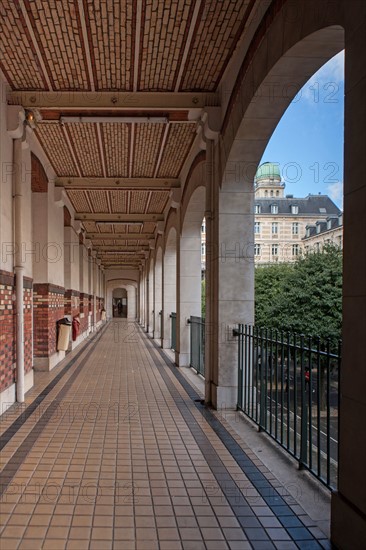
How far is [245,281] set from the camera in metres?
6.36

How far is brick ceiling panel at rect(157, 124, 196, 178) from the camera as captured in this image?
Answer: 782cm

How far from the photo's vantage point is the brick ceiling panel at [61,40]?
454cm

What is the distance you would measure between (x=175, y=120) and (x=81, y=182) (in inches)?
171

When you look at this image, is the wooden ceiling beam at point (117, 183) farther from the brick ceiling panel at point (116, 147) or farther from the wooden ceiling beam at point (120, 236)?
the wooden ceiling beam at point (120, 236)

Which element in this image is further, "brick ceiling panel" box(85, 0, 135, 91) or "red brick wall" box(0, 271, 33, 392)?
"red brick wall" box(0, 271, 33, 392)

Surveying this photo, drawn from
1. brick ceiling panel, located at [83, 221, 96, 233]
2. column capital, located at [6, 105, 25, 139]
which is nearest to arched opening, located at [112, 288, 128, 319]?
brick ceiling panel, located at [83, 221, 96, 233]

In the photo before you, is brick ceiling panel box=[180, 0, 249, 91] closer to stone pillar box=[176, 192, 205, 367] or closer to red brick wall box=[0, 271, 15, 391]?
red brick wall box=[0, 271, 15, 391]

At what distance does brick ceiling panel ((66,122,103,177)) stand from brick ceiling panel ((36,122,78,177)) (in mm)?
171

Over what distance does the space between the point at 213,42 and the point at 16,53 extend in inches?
87.0

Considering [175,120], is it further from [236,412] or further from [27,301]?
[236,412]

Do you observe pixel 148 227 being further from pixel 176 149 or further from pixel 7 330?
pixel 7 330

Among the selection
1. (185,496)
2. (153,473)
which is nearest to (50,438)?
(153,473)

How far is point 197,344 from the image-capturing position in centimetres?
967

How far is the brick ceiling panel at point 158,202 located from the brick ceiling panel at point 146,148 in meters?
1.57
